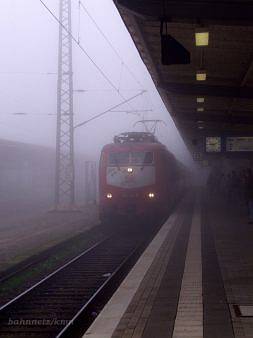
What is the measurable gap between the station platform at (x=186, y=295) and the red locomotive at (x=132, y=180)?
561 centimetres

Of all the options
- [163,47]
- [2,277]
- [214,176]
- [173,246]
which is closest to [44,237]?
[173,246]

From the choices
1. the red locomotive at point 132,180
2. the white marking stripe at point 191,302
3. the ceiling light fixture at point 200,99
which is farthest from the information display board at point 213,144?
the white marking stripe at point 191,302

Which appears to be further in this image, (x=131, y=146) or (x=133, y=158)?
(x=131, y=146)

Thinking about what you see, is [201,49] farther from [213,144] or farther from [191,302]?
[213,144]

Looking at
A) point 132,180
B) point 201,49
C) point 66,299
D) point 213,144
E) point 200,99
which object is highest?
point 201,49

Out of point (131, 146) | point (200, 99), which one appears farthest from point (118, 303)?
point (131, 146)

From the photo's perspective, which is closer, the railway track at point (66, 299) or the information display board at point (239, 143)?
the railway track at point (66, 299)

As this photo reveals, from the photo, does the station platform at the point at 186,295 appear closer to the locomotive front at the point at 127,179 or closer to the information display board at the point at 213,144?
the locomotive front at the point at 127,179

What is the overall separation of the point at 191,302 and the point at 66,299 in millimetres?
2614

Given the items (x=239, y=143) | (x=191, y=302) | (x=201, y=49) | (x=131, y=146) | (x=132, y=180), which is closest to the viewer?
(x=191, y=302)

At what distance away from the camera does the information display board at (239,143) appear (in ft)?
78.5

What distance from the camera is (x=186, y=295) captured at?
874 cm

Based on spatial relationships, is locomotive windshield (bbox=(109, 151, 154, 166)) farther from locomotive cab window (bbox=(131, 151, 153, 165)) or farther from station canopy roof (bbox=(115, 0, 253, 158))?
station canopy roof (bbox=(115, 0, 253, 158))

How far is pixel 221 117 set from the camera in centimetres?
2636
